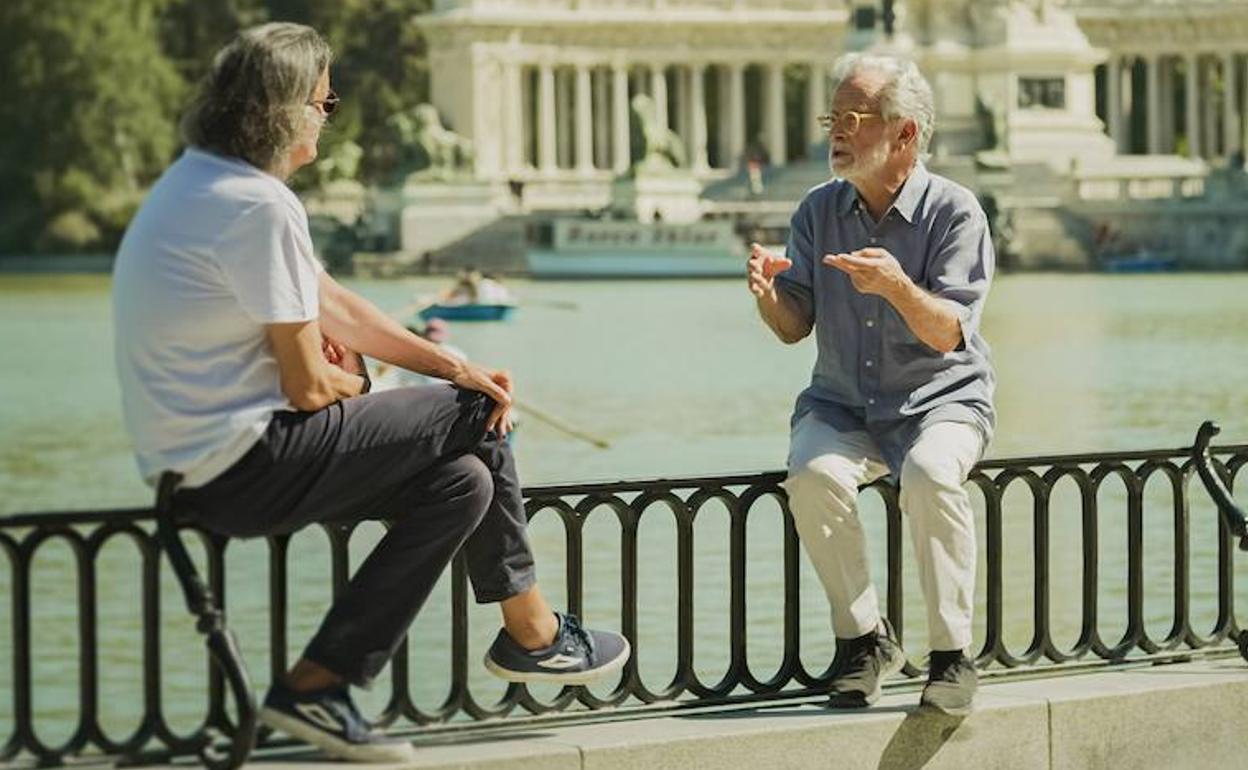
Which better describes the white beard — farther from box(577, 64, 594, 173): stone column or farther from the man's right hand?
box(577, 64, 594, 173): stone column

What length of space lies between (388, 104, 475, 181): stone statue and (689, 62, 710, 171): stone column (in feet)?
Answer: 95.1

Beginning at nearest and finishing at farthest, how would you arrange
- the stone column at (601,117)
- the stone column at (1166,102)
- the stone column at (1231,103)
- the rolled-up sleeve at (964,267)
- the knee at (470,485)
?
the knee at (470,485) < the rolled-up sleeve at (964,267) < the stone column at (1231,103) < the stone column at (1166,102) < the stone column at (601,117)

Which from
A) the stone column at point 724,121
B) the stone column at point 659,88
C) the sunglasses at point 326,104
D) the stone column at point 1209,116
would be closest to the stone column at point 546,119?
the stone column at point 659,88

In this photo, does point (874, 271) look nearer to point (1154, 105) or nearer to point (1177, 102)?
point (1154, 105)

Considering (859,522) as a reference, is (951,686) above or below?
below

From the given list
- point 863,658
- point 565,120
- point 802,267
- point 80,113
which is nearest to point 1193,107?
point 565,120

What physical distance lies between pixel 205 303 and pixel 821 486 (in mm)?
2201

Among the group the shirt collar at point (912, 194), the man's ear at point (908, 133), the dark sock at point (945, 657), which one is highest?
the man's ear at point (908, 133)

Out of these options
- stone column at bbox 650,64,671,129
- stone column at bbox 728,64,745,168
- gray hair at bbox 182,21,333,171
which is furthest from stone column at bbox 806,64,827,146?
gray hair at bbox 182,21,333,171

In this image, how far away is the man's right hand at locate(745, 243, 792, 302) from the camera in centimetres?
1001

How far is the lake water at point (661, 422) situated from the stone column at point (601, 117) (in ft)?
162

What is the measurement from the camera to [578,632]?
31.0 ft

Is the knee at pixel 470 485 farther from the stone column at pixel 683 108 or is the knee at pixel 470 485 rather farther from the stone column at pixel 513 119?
the stone column at pixel 683 108

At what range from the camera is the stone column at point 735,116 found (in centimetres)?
12588
